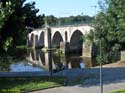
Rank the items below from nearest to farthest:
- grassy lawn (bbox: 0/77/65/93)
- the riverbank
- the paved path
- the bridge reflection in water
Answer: the paved path
the riverbank
grassy lawn (bbox: 0/77/65/93)
the bridge reflection in water

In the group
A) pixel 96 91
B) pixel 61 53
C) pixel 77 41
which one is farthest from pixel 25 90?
pixel 77 41

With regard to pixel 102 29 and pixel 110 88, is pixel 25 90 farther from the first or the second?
pixel 102 29

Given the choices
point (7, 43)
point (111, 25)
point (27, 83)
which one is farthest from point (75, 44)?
point (111, 25)

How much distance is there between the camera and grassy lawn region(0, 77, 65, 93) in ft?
88.5

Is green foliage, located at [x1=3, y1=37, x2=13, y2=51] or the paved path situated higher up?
green foliage, located at [x1=3, y1=37, x2=13, y2=51]

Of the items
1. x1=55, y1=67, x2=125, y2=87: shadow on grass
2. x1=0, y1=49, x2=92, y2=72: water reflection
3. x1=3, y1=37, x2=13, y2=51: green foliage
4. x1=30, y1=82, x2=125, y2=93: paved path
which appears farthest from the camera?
x1=0, y1=49, x2=92, y2=72: water reflection

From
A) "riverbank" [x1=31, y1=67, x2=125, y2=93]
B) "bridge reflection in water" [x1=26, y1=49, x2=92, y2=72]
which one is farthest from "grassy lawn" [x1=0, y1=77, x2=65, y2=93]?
"bridge reflection in water" [x1=26, y1=49, x2=92, y2=72]

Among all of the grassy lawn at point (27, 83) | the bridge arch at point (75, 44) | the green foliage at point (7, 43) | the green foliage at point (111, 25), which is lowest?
the bridge arch at point (75, 44)

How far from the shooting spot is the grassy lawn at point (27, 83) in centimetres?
2697

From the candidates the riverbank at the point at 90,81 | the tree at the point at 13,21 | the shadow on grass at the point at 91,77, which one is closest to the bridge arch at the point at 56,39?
the shadow on grass at the point at 91,77

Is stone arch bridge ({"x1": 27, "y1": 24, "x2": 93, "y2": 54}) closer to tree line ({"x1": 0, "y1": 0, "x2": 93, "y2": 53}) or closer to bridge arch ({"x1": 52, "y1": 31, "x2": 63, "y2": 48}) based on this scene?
bridge arch ({"x1": 52, "y1": 31, "x2": 63, "y2": 48})

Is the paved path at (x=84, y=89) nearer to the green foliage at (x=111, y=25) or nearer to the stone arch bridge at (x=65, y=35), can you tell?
the green foliage at (x=111, y=25)

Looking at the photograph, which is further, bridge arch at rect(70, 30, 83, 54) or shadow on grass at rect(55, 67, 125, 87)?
bridge arch at rect(70, 30, 83, 54)

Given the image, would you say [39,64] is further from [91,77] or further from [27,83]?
[27,83]
